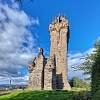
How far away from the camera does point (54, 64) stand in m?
97.4

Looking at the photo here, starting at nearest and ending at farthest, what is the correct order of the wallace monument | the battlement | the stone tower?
the wallace monument → the stone tower → the battlement

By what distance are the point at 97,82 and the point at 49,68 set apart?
203 ft

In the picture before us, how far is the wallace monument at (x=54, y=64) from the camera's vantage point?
96062 millimetres

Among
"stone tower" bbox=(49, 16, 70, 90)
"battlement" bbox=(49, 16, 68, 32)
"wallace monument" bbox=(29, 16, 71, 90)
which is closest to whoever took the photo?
"wallace monument" bbox=(29, 16, 71, 90)

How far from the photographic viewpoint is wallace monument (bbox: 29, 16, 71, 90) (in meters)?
96.1

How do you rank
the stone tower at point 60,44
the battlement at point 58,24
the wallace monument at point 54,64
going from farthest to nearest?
1. the battlement at point 58,24
2. the stone tower at point 60,44
3. the wallace monument at point 54,64

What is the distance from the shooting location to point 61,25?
106 m

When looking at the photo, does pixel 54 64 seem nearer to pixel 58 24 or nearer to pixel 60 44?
pixel 60 44

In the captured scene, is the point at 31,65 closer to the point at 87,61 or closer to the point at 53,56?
the point at 53,56

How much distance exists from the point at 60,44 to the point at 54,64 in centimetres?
1028

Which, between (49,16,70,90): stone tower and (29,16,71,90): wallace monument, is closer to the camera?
(29,16,71,90): wallace monument

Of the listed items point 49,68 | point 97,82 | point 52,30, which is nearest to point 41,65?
point 49,68

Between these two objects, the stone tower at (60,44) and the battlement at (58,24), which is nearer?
the stone tower at (60,44)

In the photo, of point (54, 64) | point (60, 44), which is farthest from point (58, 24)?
point (54, 64)
